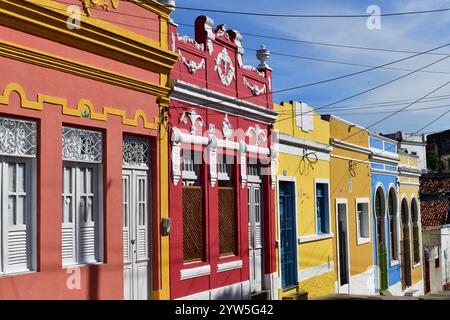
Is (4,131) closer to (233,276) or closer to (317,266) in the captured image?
(233,276)

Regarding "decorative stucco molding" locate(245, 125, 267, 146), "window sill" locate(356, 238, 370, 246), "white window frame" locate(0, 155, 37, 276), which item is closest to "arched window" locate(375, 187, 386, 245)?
"window sill" locate(356, 238, 370, 246)

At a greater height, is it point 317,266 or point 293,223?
point 293,223

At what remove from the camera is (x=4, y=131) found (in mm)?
7379

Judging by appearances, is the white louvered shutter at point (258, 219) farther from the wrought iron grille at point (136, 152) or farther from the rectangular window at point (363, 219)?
the rectangular window at point (363, 219)

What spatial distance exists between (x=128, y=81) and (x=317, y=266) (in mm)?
8450

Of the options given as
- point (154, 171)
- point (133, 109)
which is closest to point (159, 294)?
point (154, 171)

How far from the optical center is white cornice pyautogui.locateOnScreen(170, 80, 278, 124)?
34.3ft

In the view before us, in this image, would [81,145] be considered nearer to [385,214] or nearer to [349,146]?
[349,146]

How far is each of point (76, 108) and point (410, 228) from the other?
19.3 meters

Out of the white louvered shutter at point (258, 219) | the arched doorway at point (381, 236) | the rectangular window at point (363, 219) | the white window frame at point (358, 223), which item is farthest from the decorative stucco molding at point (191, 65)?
the arched doorway at point (381, 236)

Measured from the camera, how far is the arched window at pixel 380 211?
2121cm

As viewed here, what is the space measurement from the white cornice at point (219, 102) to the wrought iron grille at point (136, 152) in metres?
1.08

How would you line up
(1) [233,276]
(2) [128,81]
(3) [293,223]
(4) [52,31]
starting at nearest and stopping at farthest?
(4) [52,31] < (2) [128,81] < (1) [233,276] < (3) [293,223]

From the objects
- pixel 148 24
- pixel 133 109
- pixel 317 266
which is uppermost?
pixel 148 24
